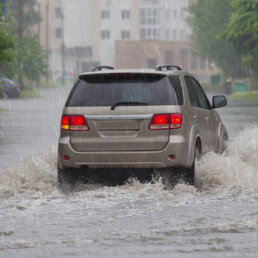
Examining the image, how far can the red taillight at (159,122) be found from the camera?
978 centimetres

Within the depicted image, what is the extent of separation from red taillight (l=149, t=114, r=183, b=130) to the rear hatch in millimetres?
49

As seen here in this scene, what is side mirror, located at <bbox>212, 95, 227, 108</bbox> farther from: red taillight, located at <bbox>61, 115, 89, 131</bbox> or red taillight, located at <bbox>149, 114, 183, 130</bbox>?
red taillight, located at <bbox>61, 115, 89, 131</bbox>

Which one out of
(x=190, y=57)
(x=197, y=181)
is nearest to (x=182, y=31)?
(x=190, y=57)

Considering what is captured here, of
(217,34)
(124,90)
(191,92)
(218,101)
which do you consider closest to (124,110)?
(124,90)

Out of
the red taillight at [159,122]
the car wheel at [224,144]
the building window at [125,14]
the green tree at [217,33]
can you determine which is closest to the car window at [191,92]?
the red taillight at [159,122]

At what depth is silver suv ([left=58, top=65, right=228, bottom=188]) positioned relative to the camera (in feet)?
32.2

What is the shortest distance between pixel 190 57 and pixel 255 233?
385ft

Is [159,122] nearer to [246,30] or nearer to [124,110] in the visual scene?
[124,110]

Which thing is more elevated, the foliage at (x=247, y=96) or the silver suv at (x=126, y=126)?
the silver suv at (x=126, y=126)

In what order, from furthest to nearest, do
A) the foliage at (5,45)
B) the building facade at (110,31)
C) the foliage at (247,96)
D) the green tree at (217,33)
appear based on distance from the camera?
1. the building facade at (110,31)
2. the green tree at (217,33)
3. the foliage at (247,96)
4. the foliage at (5,45)

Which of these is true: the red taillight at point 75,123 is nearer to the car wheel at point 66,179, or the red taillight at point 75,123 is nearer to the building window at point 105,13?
the car wheel at point 66,179

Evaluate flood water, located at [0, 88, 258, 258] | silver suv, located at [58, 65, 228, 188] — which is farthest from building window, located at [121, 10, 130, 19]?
silver suv, located at [58, 65, 228, 188]

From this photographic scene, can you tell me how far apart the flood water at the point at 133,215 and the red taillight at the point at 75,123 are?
2.67 feet

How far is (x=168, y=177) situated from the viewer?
10.1 m
